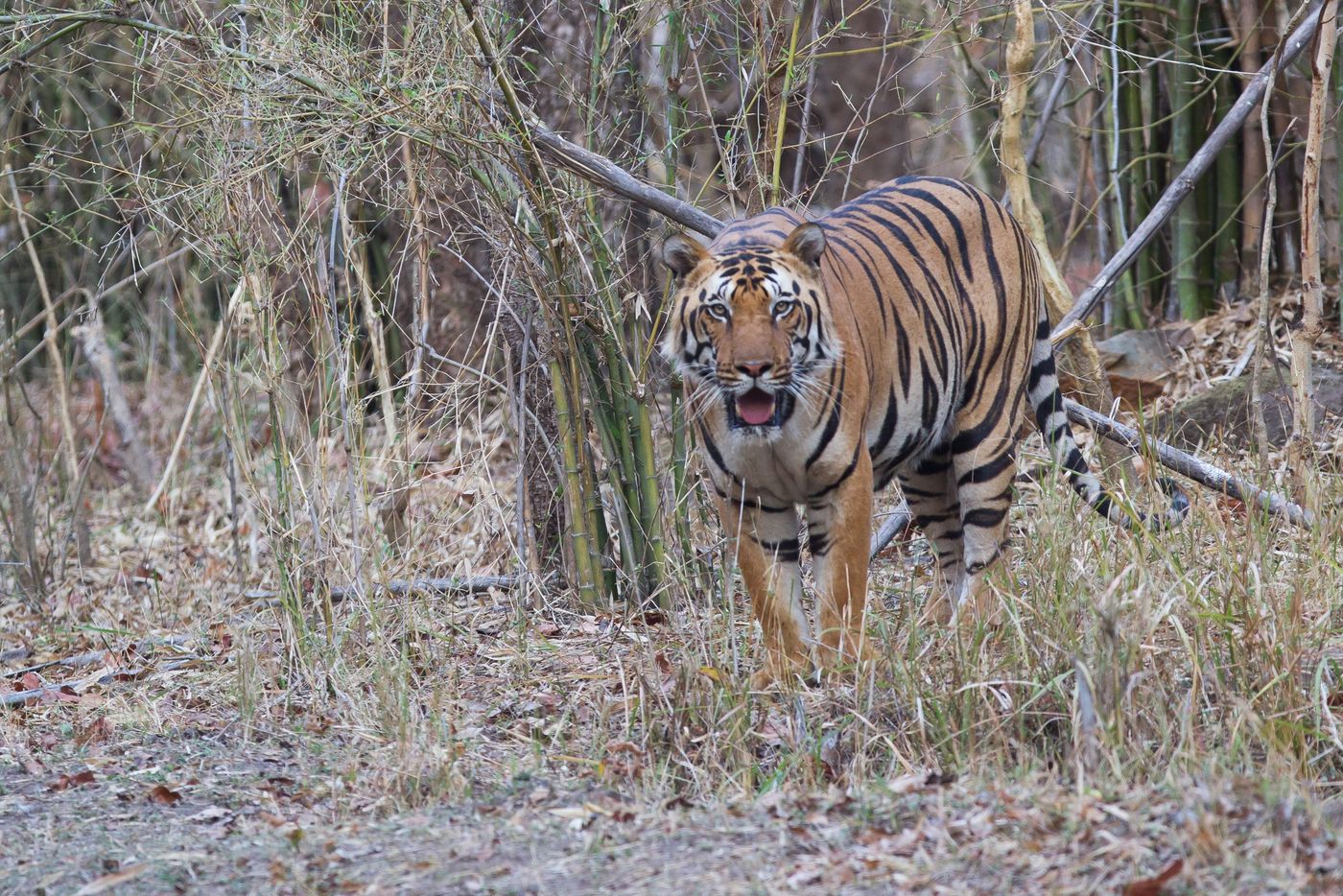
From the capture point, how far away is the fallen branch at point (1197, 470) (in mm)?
5098

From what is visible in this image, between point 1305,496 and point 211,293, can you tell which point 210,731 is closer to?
point 1305,496

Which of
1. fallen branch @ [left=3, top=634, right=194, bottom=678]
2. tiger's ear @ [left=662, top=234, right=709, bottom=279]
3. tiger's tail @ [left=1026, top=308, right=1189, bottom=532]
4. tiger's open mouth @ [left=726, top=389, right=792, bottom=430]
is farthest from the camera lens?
fallen branch @ [left=3, top=634, right=194, bottom=678]

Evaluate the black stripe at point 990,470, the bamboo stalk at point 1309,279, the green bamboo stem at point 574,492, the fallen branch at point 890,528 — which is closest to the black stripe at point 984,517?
the black stripe at point 990,470

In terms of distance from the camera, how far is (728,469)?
457 centimetres

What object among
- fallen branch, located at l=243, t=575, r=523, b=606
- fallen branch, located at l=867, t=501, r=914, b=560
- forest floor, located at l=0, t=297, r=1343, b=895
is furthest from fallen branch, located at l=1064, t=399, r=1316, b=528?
fallen branch, located at l=243, t=575, r=523, b=606

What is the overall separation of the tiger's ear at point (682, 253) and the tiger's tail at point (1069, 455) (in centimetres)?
143

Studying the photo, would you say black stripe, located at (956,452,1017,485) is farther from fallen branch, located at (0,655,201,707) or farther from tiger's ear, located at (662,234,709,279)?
fallen branch, located at (0,655,201,707)

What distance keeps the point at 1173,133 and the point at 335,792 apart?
6.17 m

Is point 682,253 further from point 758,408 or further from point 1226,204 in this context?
point 1226,204

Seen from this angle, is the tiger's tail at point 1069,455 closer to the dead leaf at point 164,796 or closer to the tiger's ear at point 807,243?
the tiger's ear at point 807,243

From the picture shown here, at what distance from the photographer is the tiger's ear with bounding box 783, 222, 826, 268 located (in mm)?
4387

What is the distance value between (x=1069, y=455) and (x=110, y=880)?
344cm

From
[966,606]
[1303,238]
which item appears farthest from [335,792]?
[1303,238]

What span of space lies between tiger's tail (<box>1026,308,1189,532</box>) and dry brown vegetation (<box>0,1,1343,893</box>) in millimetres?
108
